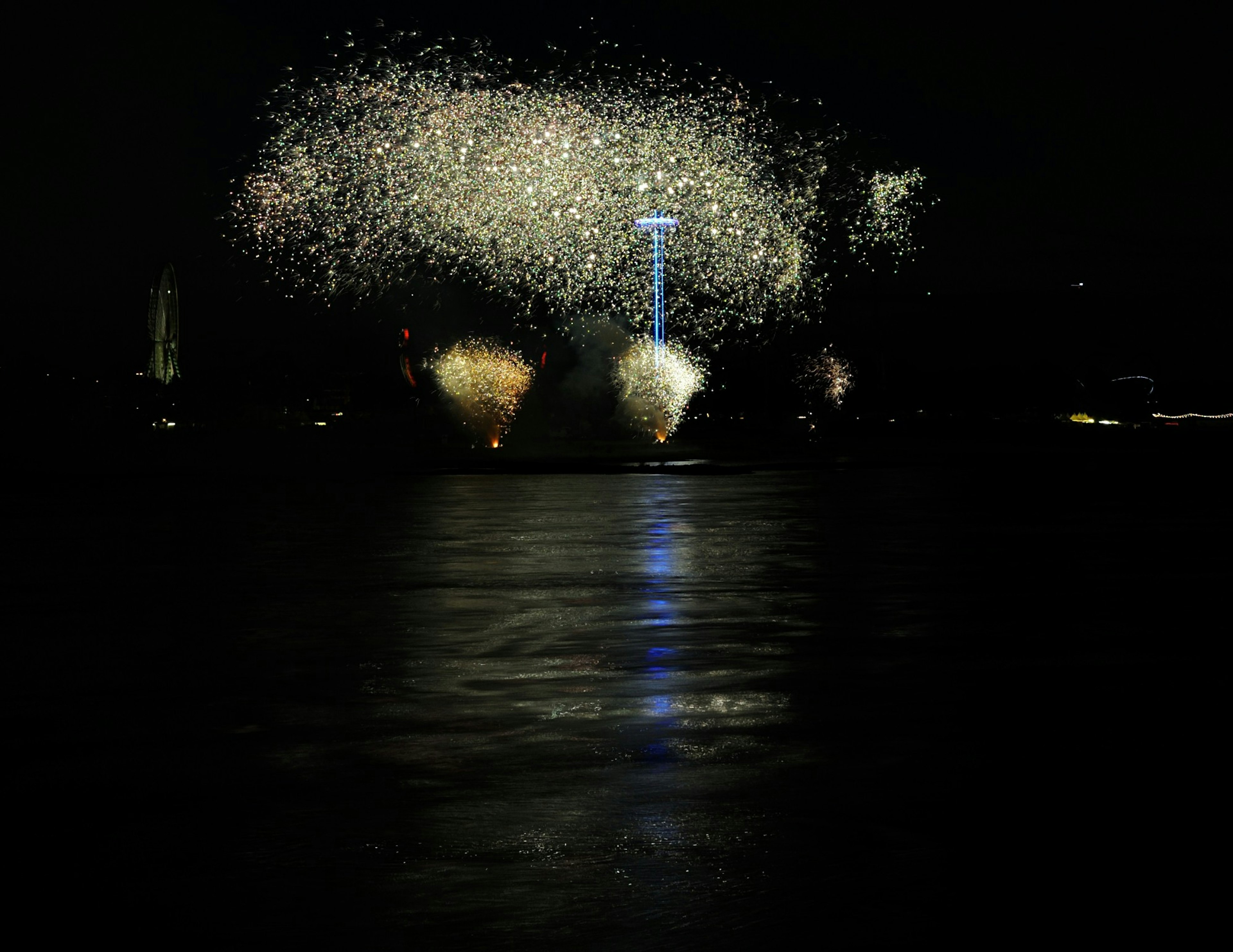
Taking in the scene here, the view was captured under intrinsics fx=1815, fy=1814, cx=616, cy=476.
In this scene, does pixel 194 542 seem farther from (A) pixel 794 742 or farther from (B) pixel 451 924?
(B) pixel 451 924

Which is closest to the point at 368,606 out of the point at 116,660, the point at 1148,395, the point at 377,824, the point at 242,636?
the point at 242,636

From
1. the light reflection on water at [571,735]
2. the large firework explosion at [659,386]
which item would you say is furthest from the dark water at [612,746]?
the large firework explosion at [659,386]

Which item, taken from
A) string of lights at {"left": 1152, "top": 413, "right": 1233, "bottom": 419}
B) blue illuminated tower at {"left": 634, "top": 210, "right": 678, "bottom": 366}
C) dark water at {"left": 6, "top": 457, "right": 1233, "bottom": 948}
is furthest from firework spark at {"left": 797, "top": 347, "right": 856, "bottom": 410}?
dark water at {"left": 6, "top": 457, "right": 1233, "bottom": 948}

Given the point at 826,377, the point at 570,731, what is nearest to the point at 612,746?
the point at 570,731

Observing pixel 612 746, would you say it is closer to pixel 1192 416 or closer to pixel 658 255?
pixel 658 255

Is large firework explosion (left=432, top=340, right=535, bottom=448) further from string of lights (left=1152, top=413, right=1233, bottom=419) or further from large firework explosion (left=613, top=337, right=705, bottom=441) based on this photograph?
string of lights (left=1152, top=413, right=1233, bottom=419)

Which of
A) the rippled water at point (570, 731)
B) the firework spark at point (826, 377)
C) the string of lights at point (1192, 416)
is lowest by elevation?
the rippled water at point (570, 731)

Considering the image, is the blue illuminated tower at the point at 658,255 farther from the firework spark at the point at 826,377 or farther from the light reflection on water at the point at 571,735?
the firework spark at the point at 826,377
